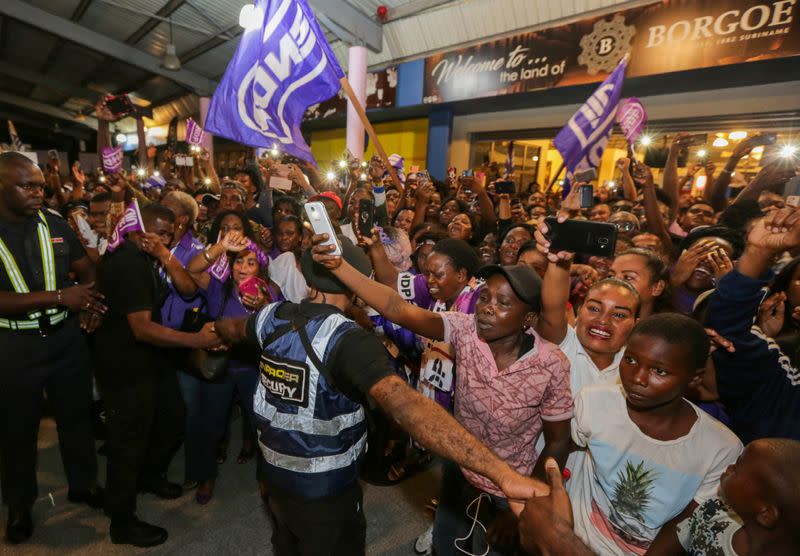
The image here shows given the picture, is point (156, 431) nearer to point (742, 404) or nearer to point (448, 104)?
point (742, 404)

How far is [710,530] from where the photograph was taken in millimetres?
1282

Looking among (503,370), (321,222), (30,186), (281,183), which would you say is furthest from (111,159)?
(503,370)

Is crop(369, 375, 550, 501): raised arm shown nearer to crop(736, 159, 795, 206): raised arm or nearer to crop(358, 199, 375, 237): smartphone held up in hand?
crop(358, 199, 375, 237): smartphone held up in hand

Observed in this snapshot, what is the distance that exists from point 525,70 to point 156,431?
884 centimetres

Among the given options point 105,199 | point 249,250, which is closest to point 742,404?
point 249,250

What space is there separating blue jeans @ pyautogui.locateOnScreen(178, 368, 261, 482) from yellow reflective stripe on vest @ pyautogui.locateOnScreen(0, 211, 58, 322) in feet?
2.97

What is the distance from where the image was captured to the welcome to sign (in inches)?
227

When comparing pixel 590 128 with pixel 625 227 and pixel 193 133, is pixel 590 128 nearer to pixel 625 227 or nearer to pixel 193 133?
pixel 625 227

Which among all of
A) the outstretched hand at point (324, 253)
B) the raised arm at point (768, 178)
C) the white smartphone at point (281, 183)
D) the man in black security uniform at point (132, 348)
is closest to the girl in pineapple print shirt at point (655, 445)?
the outstretched hand at point (324, 253)

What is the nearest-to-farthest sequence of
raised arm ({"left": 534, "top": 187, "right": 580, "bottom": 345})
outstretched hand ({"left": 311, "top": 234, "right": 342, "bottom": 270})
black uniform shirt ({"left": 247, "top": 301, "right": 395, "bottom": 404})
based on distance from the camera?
black uniform shirt ({"left": 247, "top": 301, "right": 395, "bottom": 404}), outstretched hand ({"left": 311, "top": 234, "right": 342, "bottom": 270}), raised arm ({"left": 534, "top": 187, "right": 580, "bottom": 345})

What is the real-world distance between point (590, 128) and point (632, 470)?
155 inches

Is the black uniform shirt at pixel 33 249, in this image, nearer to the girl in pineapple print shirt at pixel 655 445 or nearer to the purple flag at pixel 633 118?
the girl in pineapple print shirt at pixel 655 445

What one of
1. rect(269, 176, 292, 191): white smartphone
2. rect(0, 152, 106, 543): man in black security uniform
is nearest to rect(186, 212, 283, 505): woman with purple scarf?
rect(0, 152, 106, 543): man in black security uniform

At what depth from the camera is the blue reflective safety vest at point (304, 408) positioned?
1.55 metres
